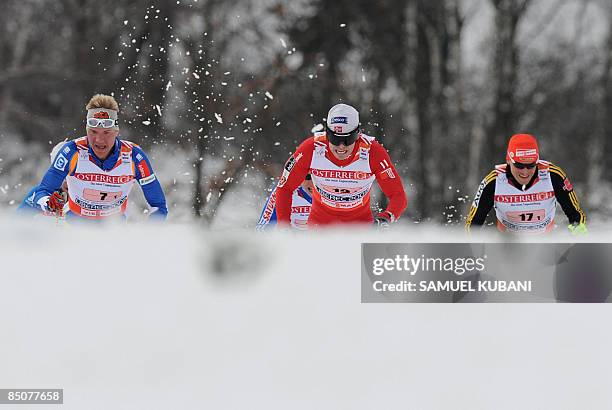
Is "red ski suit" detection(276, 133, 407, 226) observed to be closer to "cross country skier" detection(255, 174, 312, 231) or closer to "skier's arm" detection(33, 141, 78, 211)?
"cross country skier" detection(255, 174, 312, 231)

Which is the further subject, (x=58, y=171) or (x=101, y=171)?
(x=101, y=171)

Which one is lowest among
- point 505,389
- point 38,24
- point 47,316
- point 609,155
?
point 505,389

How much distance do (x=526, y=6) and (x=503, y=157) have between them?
10.7 ft

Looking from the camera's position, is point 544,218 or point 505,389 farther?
point 544,218

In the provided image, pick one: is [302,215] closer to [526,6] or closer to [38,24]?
[526,6]

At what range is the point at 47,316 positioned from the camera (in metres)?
5.03

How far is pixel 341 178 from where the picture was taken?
781 cm

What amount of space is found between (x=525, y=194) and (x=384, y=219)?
1.06 m

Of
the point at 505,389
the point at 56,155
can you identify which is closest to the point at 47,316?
the point at 505,389

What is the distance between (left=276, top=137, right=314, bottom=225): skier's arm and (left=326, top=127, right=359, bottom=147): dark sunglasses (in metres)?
0.47

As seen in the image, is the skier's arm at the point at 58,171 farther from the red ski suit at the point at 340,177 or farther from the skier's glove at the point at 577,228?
the skier's glove at the point at 577,228

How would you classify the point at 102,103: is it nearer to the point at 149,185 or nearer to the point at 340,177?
the point at 149,185

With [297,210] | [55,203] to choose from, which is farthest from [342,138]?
[55,203]

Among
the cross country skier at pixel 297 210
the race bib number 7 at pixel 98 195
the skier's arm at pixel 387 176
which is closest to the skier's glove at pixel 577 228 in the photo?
the skier's arm at pixel 387 176
